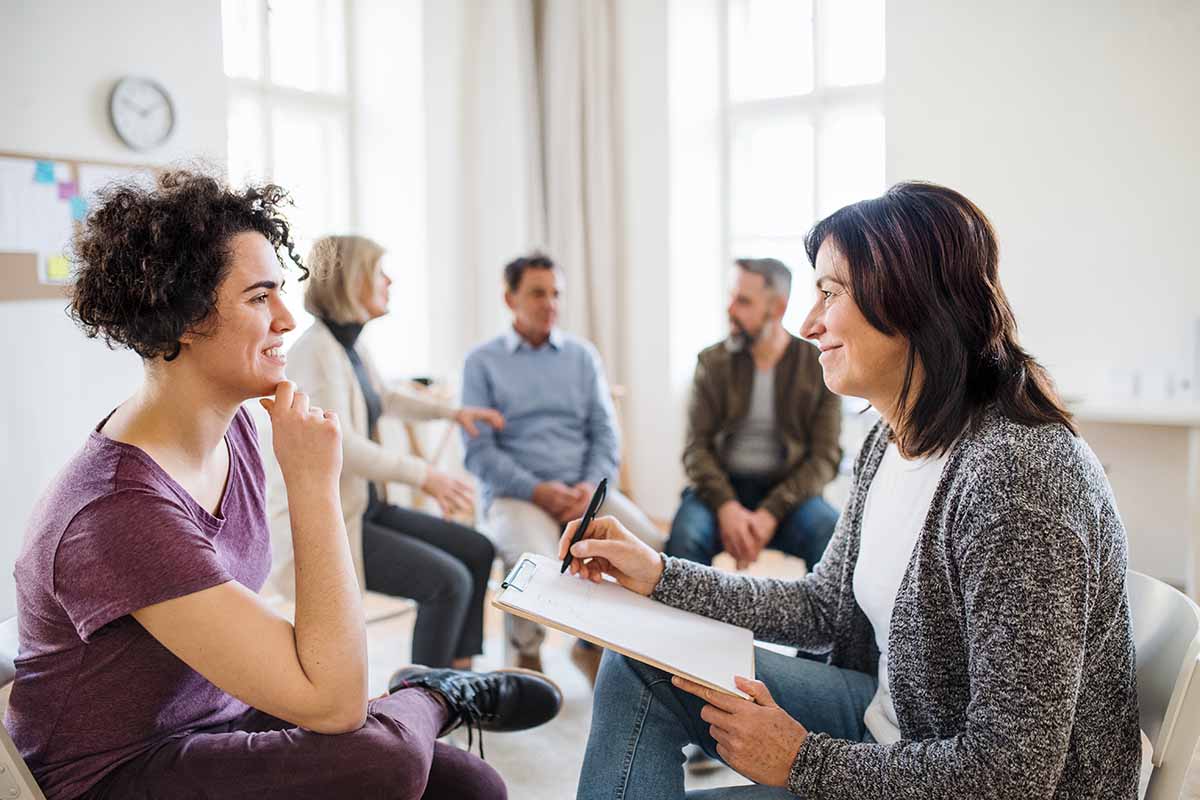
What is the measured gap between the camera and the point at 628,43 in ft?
14.8

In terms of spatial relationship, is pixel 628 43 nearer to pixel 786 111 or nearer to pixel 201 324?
pixel 786 111

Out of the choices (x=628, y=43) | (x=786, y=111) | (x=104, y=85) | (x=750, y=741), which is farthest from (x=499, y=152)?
(x=750, y=741)

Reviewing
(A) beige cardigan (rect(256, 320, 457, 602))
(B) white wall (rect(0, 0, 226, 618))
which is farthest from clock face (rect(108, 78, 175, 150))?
(A) beige cardigan (rect(256, 320, 457, 602))

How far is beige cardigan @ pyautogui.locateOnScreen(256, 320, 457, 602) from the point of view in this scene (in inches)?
95.5

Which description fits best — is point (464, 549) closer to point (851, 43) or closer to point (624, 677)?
point (624, 677)

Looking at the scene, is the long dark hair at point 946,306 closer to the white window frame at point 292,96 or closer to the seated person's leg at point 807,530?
the seated person's leg at point 807,530

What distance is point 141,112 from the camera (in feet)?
9.98

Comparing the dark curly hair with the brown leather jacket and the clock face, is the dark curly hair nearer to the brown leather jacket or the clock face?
the brown leather jacket

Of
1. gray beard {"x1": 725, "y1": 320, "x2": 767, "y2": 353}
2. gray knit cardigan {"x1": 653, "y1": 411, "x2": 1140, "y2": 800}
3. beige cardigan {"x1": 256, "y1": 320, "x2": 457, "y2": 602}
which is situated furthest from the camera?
gray beard {"x1": 725, "y1": 320, "x2": 767, "y2": 353}

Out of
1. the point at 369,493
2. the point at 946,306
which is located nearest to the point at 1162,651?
the point at 946,306

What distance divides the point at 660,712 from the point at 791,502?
60.0 inches

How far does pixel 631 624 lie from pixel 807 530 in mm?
1506

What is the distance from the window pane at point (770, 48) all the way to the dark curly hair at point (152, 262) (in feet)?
11.9

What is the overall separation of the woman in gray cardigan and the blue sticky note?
7.30ft
